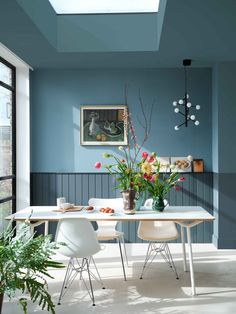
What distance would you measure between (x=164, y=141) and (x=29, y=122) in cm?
200

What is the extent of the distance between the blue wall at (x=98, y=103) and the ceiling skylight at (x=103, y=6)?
1.34 meters

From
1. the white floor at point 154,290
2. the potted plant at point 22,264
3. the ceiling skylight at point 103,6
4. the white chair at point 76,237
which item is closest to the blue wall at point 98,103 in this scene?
the ceiling skylight at point 103,6

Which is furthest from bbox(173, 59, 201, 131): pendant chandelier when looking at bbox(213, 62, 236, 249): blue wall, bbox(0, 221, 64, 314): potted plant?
bbox(0, 221, 64, 314): potted plant

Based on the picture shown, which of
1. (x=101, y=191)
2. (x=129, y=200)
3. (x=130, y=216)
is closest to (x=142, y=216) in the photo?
(x=130, y=216)

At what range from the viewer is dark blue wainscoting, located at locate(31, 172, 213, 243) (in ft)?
20.9

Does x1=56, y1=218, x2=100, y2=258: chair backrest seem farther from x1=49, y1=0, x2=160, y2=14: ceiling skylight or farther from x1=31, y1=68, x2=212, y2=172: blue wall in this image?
x1=31, y1=68, x2=212, y2=172: blue wall

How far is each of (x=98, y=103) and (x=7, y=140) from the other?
1.42 metres

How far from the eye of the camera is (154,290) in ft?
13.9

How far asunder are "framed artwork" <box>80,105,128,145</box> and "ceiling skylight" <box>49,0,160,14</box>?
1554 mm

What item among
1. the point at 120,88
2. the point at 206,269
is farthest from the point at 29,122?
the point at 206,269

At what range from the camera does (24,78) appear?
253 inches

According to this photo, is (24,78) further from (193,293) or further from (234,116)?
(193,293)

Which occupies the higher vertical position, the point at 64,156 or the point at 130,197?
the point at 64,156

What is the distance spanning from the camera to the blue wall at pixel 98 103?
21.3ft
